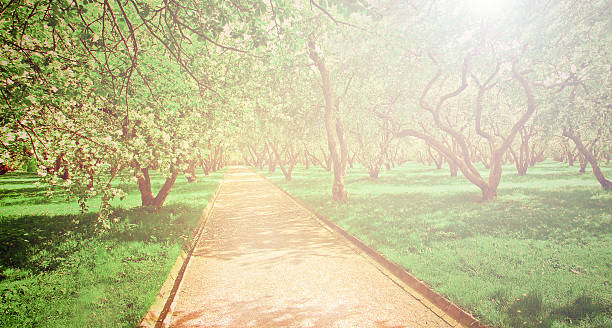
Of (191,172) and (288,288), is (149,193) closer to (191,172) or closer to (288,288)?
(191,172)

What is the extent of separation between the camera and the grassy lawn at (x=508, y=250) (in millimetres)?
4262

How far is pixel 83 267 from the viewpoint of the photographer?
6.12 metres

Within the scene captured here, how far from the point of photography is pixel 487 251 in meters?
6.83

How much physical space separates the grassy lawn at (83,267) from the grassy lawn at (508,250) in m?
5.25

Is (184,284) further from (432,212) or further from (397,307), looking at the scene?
(432,212)

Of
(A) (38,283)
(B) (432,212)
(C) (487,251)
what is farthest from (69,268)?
(B) (432,212)

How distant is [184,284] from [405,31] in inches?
477

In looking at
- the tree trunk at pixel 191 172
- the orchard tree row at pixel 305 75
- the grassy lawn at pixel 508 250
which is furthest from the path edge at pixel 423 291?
the tree trunk at pixel 191 172

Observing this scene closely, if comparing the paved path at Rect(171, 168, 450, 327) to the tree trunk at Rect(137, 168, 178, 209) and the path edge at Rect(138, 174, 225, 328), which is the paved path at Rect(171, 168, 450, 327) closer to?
the path edge at Rect(138, 174, 225, 328)

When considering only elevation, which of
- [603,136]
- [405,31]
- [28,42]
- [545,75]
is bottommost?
[603,136]

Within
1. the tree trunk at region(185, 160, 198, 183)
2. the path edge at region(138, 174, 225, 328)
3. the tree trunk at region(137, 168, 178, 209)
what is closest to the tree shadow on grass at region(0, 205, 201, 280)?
the tree trunk at region(137, 168, 178, 209)

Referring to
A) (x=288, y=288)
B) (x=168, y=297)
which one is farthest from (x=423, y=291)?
(x=168, y=297)

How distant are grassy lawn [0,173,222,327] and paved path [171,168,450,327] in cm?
79

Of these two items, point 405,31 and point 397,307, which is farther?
point 405,31
